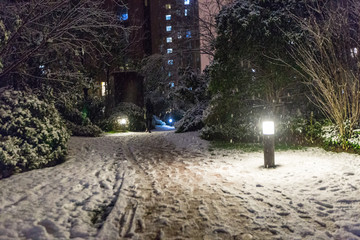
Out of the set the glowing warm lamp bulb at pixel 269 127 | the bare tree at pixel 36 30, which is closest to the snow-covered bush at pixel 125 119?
the bare tree at pixel 36 30

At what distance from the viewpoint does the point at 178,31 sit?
18.7m

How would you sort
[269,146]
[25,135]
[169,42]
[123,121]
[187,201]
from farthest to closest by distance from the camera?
[169,42] < [123,121] < [25,135] < [269,146] < [187,201]

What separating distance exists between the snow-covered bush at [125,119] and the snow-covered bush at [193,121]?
25.4 feet

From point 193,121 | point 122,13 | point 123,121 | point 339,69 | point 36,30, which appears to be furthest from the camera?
point 122,13

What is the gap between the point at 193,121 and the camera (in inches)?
675

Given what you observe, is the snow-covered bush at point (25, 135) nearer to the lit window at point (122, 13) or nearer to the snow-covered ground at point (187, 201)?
the snow-covered ground at point (187, 201)

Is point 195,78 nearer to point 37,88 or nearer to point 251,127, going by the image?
point 251,127

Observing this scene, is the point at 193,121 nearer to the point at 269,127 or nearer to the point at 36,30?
the point at 269,127

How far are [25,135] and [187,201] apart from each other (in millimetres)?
5547

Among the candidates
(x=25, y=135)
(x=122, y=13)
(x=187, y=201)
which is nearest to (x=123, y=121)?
(x=25, y=135)

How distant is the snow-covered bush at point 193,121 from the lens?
17.1m

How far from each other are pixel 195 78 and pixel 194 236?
15264 millimetres

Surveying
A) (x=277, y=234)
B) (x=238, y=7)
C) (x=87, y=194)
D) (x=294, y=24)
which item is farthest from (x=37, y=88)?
(x=294, y=24)

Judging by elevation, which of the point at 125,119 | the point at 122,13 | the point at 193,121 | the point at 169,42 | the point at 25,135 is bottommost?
the point at 25,135
